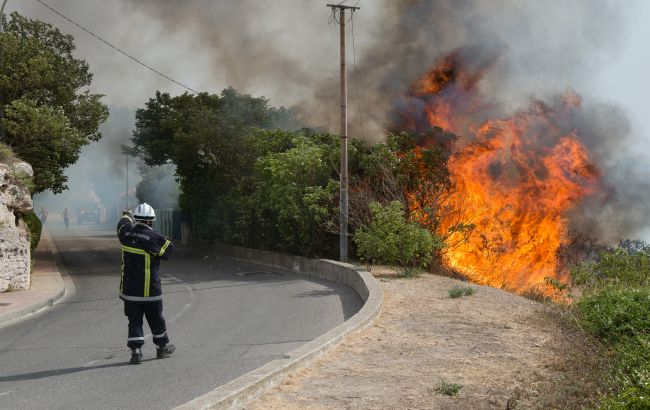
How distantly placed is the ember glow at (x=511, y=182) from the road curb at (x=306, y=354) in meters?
5.74

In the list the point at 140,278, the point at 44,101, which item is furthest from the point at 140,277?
the point at 44,101

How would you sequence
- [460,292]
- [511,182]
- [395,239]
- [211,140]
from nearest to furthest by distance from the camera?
[460,292] → [395,239] → [511,182] → [211,140]

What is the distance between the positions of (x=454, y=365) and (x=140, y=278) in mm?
Result: 3685

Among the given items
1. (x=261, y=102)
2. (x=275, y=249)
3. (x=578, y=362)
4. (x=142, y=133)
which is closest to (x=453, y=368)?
(x=578, y=362)

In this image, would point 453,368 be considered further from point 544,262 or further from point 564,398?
point 544,262

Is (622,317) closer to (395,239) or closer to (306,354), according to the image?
(306,354)

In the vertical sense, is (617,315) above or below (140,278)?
below

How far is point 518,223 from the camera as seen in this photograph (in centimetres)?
2533

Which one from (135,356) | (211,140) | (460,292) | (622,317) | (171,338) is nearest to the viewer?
(135,356)

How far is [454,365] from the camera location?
24.9 ft

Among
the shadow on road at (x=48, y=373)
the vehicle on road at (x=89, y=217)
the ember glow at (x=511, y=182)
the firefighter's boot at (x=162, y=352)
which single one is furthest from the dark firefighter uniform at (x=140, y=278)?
the vehicle on road at (x=89, y=217)

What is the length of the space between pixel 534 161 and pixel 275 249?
9.93 m

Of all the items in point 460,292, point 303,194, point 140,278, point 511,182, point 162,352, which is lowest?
point 162,352

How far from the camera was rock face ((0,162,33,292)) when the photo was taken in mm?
15992
